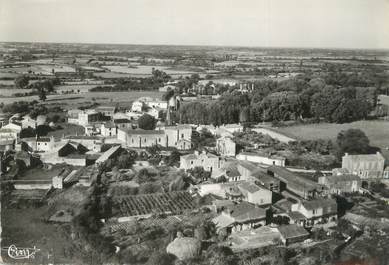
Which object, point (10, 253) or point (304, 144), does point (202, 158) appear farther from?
point (10, 253)

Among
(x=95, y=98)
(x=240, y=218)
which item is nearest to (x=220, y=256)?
(x=240, y=218)

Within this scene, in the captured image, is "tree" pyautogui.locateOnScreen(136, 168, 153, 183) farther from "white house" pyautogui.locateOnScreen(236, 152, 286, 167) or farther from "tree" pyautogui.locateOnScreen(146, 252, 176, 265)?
"tree" pyautogui.locateOnScreen(146, 252, 176, 265)

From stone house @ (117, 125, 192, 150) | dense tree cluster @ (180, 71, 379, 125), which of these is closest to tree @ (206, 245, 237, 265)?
stone house @ (117, 125, 192, 150)

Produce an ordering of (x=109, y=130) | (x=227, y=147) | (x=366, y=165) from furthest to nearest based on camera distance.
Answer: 1. (x=109, y=130)
2. (x=227, y=147)
3. (x=366, y=165)

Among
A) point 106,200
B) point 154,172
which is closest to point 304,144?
point 154,172

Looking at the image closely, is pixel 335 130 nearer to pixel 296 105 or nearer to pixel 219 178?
pixel 296 105

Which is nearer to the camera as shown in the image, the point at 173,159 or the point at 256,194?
the point at 256,194
